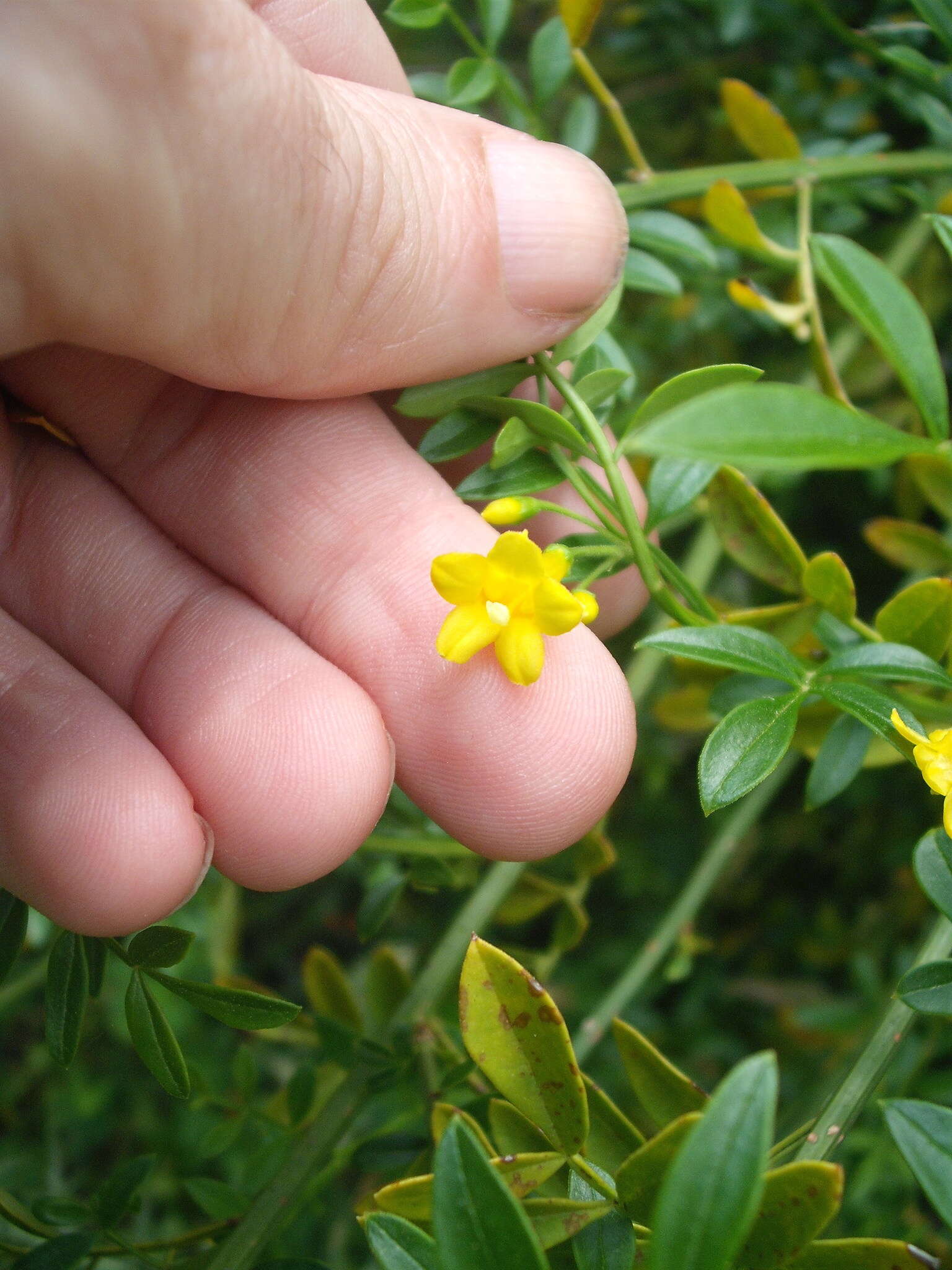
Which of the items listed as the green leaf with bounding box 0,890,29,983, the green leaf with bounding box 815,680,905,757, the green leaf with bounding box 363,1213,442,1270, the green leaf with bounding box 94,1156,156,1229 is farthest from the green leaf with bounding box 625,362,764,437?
the green leaf with bounding box 94,1156,156,1229

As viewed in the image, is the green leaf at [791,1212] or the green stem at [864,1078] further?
the green stem at [864,1078]

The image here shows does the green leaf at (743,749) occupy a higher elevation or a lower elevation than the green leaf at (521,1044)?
higher

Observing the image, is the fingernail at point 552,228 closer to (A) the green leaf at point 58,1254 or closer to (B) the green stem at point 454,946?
(B) the green stem at point 454,946

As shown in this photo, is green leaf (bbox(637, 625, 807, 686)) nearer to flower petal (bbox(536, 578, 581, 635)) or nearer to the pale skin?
flower petal (bbox(536, 578, 581, 635))

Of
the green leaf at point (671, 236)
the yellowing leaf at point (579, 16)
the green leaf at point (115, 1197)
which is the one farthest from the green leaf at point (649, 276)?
the green leaf at point (115, 1197)

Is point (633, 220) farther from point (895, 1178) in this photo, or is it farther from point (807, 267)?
point (895, 1178)

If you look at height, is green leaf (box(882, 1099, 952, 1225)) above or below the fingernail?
below

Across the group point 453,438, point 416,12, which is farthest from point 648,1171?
point 416,12

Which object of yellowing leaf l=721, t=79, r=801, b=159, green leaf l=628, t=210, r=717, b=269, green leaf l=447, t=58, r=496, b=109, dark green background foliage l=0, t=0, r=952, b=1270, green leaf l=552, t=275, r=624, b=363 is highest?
green leaf l=447, t=58, r=496, b=109
